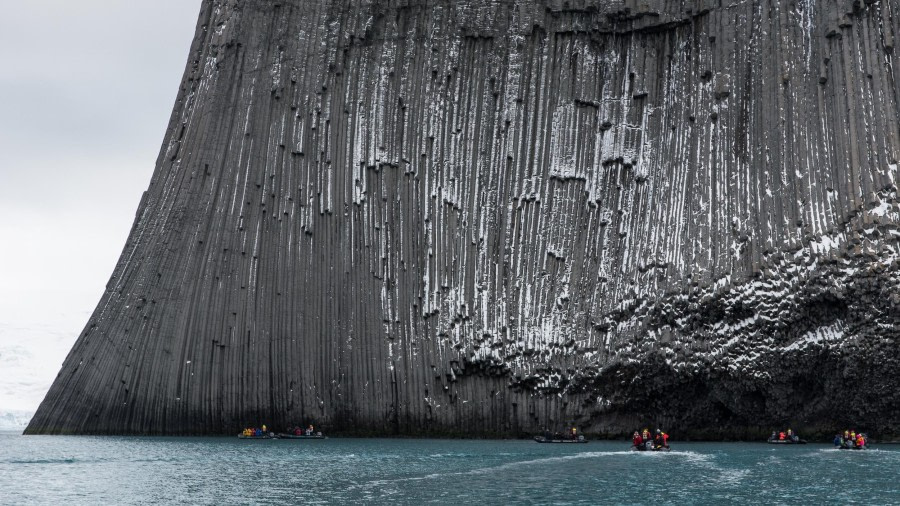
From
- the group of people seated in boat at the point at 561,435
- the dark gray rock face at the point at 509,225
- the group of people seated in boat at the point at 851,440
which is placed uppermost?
the dark gray rock face at the point at 509,225

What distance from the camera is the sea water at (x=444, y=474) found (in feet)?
89.0

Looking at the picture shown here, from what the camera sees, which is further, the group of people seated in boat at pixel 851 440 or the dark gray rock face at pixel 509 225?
the dark gray rock face at pixel 509 225

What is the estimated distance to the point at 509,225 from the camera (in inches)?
2056

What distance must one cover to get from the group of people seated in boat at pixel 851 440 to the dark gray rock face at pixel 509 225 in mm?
2286

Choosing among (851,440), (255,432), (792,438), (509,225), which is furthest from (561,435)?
(255,432)

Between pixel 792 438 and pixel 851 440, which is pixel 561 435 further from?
pixel 851 440

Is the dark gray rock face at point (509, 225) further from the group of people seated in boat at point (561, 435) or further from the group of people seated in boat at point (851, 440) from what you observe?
the group of people seated in boat at point (851, 440)

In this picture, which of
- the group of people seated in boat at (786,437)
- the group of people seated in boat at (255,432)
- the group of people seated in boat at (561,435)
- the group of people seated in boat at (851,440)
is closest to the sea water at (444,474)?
the group of people seated in boat at (851,440)

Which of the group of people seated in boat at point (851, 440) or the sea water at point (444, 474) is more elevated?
the group of people seated in boat at point (851, 440)

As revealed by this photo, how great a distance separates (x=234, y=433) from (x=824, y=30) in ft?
96.4

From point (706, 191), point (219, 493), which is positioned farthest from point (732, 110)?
point (219, 493)

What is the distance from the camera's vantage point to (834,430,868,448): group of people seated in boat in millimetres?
41438

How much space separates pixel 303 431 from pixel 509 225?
12.4 m

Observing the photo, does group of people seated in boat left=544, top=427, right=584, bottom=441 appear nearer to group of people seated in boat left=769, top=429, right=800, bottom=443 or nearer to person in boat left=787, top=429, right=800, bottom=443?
group of people seated in boat left=769, top=429, right=800, bottom=443
